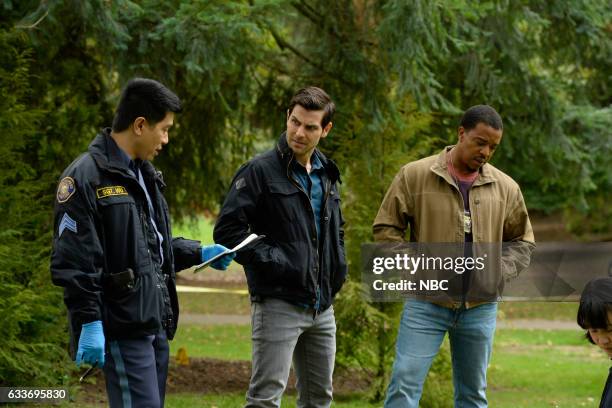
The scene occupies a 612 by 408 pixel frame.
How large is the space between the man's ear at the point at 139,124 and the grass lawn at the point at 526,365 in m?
5.13

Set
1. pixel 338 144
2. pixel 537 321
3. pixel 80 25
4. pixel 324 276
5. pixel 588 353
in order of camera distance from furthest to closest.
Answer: pixel 537 321 → pixel 588 353 → pixel 338 144 → pixel 80 25 → pixel 324 276

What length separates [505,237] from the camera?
596 centimetres

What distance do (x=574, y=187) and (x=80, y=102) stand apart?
5.50 metres

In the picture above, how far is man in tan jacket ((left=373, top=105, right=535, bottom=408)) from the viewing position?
223 inches

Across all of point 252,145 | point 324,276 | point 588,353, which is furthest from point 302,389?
point 588,353

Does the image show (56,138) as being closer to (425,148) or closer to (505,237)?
(425,148)

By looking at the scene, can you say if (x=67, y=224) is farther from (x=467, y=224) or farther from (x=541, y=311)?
(x=541, y=311)

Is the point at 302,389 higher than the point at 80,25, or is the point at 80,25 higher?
the point at 80,25

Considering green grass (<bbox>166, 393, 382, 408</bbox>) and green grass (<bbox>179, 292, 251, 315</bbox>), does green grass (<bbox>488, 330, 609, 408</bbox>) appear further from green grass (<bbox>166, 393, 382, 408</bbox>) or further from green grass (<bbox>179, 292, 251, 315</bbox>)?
green grass (<bbox>179, 292, 251, 315</bbox>)

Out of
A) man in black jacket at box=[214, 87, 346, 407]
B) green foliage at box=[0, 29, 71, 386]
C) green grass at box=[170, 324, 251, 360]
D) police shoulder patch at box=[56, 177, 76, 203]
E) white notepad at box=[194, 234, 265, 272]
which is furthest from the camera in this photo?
green grass at box=[170, 324, 251, 360]

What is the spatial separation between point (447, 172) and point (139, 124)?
1958mm

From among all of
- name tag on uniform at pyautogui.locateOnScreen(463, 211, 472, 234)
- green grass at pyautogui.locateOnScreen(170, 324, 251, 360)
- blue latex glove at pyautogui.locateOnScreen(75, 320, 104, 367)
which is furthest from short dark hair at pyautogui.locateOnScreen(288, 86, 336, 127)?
green grass at pyautogui.locateOnScreen(170, 324, 251, 360)

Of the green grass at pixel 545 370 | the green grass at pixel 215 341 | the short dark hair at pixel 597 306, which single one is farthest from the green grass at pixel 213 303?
the short dark hair at pixel 597 306

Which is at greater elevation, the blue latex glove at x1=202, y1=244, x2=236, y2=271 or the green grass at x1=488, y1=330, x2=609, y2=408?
the blue latex glove at x1=202, y1=244, x2=236, y2=271
